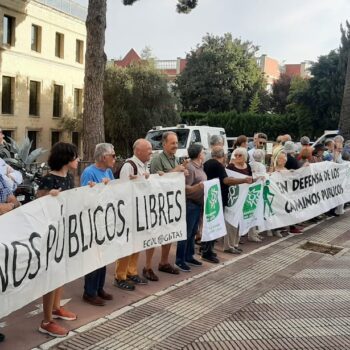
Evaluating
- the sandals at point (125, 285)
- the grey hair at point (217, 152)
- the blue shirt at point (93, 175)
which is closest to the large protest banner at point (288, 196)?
the grey hair at point (217, 152)

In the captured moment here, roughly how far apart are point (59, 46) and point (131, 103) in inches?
239

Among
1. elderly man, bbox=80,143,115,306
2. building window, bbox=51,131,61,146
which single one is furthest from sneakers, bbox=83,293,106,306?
building window, bbox=51,131,61,146

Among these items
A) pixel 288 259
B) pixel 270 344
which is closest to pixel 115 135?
pixel 288 259

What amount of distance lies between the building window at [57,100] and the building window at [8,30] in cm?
466

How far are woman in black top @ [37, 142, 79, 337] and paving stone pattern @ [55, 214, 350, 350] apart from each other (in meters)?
0.25

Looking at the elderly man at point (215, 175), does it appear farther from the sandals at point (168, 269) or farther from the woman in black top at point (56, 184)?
the woman in black top at point (56, 184)

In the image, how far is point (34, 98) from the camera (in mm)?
29984

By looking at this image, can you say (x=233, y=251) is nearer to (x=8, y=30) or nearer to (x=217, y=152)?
(x=217, y=152)

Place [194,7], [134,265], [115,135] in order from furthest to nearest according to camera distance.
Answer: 1. [115,135]
2. [194,7]
3. [134,265]

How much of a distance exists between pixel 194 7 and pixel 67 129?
515 inches

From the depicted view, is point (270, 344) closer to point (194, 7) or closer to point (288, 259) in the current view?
point (288, 259)

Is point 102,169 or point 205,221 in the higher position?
point 102,169

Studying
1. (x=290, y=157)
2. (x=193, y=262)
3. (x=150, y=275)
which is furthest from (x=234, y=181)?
(x=290, y=157)

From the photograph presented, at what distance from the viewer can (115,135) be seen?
102 ft
